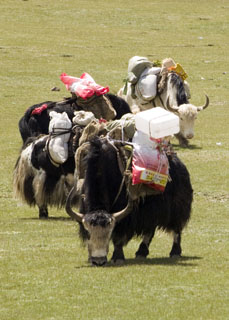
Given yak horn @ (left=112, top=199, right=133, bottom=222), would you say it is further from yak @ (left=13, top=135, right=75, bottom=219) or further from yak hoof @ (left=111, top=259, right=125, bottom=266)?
yak @ (left=13, top=135, right=75, bottom=219)

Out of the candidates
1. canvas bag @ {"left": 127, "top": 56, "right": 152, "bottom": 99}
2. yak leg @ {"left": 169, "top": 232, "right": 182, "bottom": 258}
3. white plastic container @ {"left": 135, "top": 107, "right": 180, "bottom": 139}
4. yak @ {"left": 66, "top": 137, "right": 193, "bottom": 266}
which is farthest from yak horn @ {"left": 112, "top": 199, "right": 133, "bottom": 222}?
canvas bag @ {"left": 127, "top": 56, "right": 152, "bottom": 99}

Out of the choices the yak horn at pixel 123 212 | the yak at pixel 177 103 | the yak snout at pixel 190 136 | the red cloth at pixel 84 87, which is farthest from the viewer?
the yak snout at pixel 190 136

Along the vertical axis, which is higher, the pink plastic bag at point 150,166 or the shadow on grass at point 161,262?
the pink plastic bag at point 150,166

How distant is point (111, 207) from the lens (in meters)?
7.53

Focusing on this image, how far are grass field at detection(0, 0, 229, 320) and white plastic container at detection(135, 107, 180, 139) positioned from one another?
97 cm

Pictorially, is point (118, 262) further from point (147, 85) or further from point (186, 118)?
point (186, 118)

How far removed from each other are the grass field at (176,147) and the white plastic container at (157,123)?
3.17 feet

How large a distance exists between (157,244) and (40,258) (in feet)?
4.19

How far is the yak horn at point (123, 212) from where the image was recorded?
7327 millimetres

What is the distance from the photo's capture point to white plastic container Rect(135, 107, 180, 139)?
23.9 ft

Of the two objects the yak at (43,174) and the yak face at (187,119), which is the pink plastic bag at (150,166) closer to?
the yak at (43,174)

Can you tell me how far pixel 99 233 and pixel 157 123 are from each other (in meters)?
0.88

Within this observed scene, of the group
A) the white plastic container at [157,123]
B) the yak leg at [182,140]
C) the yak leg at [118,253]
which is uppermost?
the white plastic container at [157,123]

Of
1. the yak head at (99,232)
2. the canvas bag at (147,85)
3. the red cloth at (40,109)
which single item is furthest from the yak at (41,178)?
the canvas bag at (147,85)
